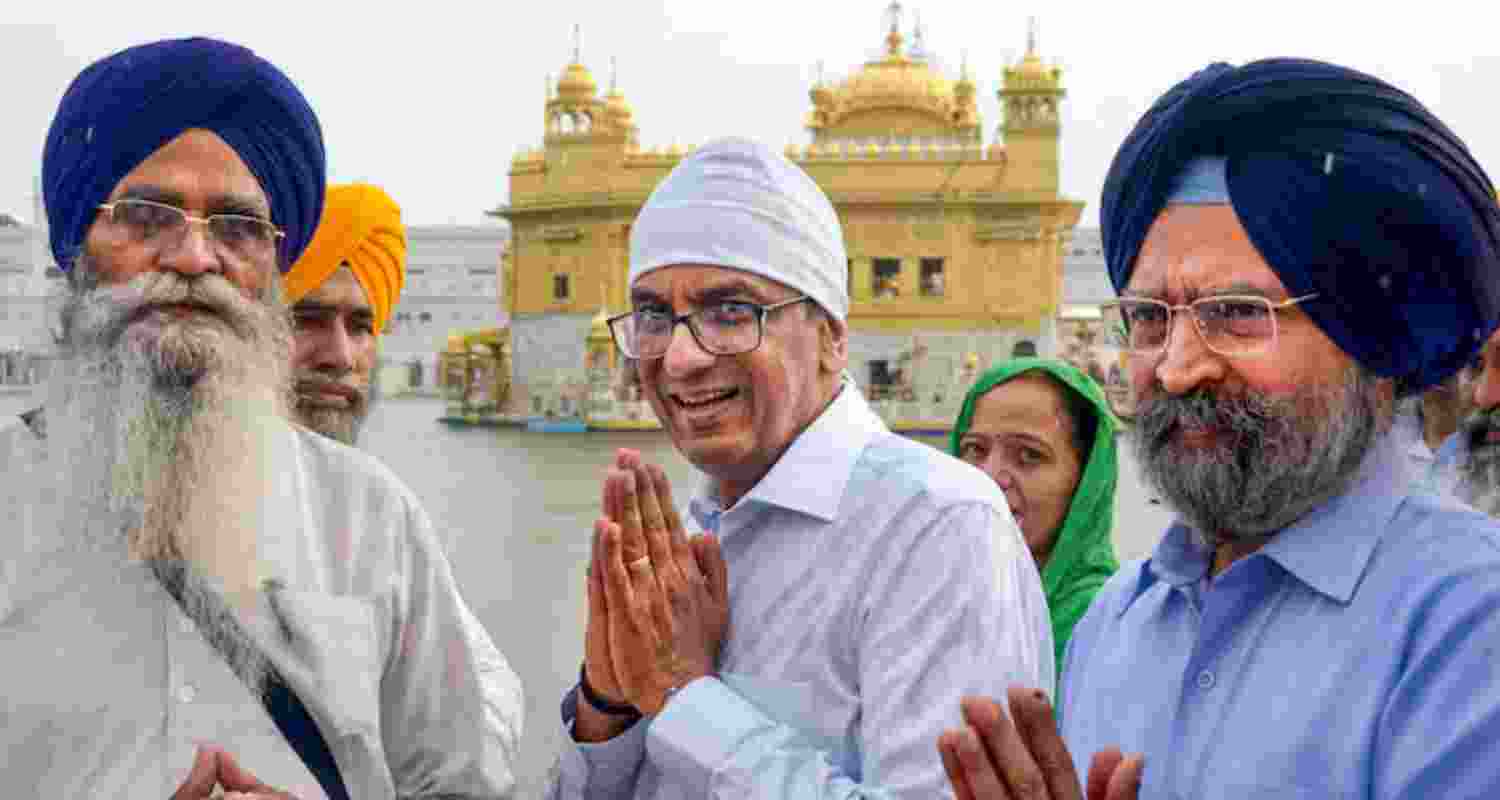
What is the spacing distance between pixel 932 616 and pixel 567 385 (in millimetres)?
33579

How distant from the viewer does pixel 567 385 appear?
35000 mm

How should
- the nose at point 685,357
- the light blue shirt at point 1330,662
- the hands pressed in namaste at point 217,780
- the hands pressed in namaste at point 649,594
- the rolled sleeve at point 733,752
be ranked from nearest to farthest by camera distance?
the light blue shirt at point 1330,662 → the hands pressed in namaste at point 217,780 → the rolled sleeve at point 733,752 → the hands pressed in namaste at point 649,594 → the nose at point 685,357

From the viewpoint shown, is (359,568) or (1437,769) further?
(359,568)

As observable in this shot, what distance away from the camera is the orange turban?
2.79 meters

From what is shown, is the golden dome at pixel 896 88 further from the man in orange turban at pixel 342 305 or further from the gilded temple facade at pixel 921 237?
the man in orange turban at pixel 342 305

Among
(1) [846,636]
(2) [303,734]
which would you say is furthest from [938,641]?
(2) [303,734]

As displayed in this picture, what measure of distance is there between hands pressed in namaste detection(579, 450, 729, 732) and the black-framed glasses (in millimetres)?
155

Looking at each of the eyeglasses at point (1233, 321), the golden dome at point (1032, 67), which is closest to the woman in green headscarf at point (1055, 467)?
the eyeglasses at point (1233, 321)

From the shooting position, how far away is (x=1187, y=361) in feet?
4.68

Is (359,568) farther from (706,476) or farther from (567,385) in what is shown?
(567,385)

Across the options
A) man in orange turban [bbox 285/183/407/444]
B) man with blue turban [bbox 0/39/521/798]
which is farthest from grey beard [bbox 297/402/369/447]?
man with blue turban [bbox 0/39/521/798]

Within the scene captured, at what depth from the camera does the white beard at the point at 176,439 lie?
164 cm

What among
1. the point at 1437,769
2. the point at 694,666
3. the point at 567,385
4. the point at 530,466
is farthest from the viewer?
the point at 567,385

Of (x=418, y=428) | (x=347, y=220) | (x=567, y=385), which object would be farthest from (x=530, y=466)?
(x=347, y=220)
